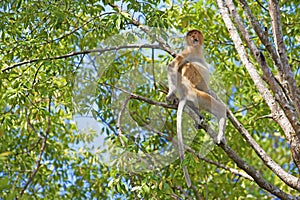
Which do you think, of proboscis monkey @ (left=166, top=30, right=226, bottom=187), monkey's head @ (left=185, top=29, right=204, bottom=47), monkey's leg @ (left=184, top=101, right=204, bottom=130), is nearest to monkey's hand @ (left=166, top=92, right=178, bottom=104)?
proboscis monkey @ (left=166, top=30, right=226, bottom=187)

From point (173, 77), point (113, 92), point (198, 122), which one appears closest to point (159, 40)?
point (173, 77)

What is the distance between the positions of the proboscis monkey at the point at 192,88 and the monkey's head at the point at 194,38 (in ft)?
0.31

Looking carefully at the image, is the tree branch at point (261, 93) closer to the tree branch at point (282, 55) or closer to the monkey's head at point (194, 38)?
the tree branch at point (282, 55)

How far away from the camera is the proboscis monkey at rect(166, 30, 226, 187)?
4695mm

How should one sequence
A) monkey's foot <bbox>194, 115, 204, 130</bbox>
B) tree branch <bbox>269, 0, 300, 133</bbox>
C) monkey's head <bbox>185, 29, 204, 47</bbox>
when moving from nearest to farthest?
1. tree branch <bbox>269, 0, 300, 133</bbox>
2. monkey's foot <bbox>194, 115, 204, 130</bbox>
3. monkey's head <bbox>185, 29, 204, 47</bbox>

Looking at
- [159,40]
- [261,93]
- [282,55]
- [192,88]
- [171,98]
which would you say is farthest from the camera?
[159,40]

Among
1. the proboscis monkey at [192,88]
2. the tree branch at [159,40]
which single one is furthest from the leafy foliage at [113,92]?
the proboscis monkey at [192,88]

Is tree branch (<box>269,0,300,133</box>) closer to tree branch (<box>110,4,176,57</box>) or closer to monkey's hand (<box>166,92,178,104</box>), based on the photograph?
monkey's hand (<box>166,92,178,104</box>)

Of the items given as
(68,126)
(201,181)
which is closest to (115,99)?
(201,181)

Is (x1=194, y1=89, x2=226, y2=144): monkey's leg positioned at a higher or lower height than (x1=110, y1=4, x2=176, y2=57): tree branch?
lower

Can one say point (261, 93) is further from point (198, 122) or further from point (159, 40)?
point (159, 40)

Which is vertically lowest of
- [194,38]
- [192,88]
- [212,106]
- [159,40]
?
[212,106]

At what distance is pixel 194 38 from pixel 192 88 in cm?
72

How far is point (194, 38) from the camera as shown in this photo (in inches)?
216
